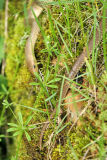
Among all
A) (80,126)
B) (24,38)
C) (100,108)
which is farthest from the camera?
(24,38)

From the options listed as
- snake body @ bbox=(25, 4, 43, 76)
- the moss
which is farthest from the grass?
snake body @ bbox=(25, 4, 43, 76)

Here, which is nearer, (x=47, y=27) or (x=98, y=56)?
(x=98, y=56)

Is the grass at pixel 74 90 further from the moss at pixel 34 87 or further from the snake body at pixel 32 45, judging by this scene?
the snake body at pixel 32 45

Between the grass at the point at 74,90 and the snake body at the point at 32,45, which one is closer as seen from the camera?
the grass at the point at 74,90

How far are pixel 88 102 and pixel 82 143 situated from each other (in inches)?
15.9

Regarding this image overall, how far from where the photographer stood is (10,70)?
302cm

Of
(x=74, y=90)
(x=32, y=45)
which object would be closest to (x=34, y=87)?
(x=32, y=45)

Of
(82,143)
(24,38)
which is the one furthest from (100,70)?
(24,38)

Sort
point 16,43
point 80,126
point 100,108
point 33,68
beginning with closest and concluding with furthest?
point 100,108, point 80,126, point 33,68, point 16,43

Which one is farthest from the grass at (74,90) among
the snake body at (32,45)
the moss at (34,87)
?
the snake body at (32,45)

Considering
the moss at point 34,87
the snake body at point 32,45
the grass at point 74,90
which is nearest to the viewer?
the grass at point 74,90

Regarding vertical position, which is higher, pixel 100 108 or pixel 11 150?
pixel 100 108

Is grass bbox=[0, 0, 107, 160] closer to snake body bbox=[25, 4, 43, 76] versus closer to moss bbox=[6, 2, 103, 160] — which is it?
moss bbox=[6, 2, 103, 160]

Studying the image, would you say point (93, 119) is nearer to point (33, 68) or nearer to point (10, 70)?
point (33, 68)
